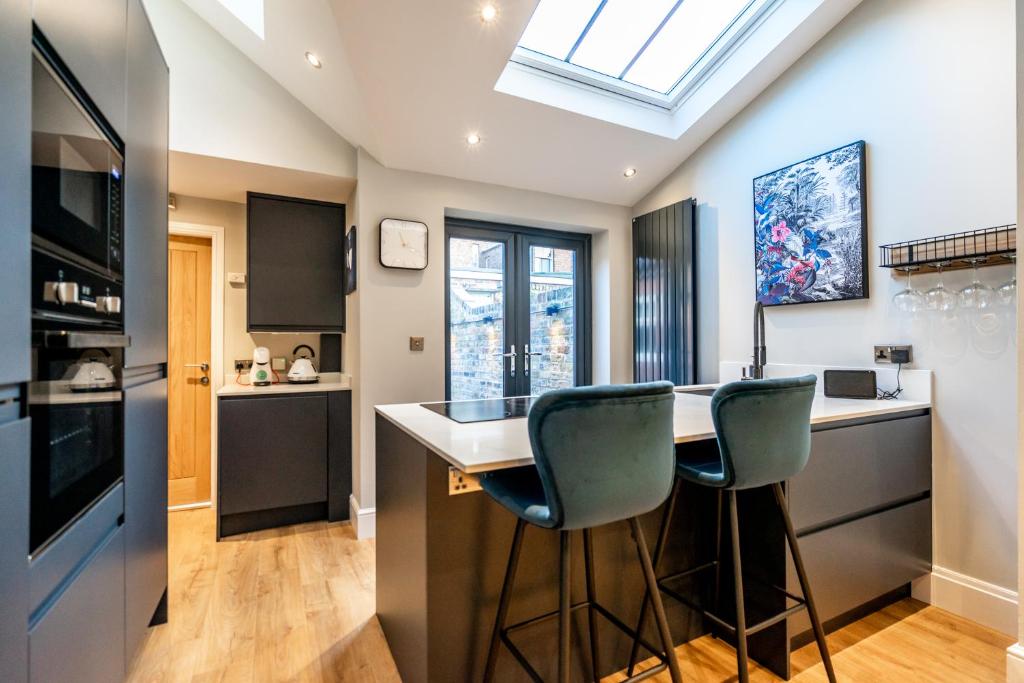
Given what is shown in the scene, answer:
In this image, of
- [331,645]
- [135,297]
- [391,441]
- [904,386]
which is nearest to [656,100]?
[904,386]

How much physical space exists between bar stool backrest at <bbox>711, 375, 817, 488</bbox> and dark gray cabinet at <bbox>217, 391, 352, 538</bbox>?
2501 millimetres

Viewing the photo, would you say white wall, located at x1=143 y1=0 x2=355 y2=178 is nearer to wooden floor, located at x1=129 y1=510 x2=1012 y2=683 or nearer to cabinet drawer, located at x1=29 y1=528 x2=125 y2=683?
cabinet drawer, located at x1=29 y1=528 x2=125 y2=683

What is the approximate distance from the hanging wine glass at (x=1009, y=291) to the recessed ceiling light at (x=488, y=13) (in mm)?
2342

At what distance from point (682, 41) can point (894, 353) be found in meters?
2.07

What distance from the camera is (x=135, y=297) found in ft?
5.24

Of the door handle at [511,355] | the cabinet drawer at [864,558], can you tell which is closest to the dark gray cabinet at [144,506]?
the door handle at [511,355]

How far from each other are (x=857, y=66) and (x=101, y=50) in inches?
124

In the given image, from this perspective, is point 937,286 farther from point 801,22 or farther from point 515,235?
point 515,235

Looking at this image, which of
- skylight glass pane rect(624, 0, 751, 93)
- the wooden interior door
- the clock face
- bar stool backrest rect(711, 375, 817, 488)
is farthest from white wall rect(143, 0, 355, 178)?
bar stool backrest rect(711, 375, 817, 488)

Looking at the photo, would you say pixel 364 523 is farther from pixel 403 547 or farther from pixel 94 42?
pixel 94 42

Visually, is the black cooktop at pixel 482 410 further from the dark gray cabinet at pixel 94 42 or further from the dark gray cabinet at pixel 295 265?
the dark gray cabinet at pixel 295 265

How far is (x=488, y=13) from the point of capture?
6.49ft

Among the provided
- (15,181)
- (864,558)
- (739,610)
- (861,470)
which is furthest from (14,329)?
(864,558)

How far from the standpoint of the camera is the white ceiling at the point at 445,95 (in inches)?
79.7
